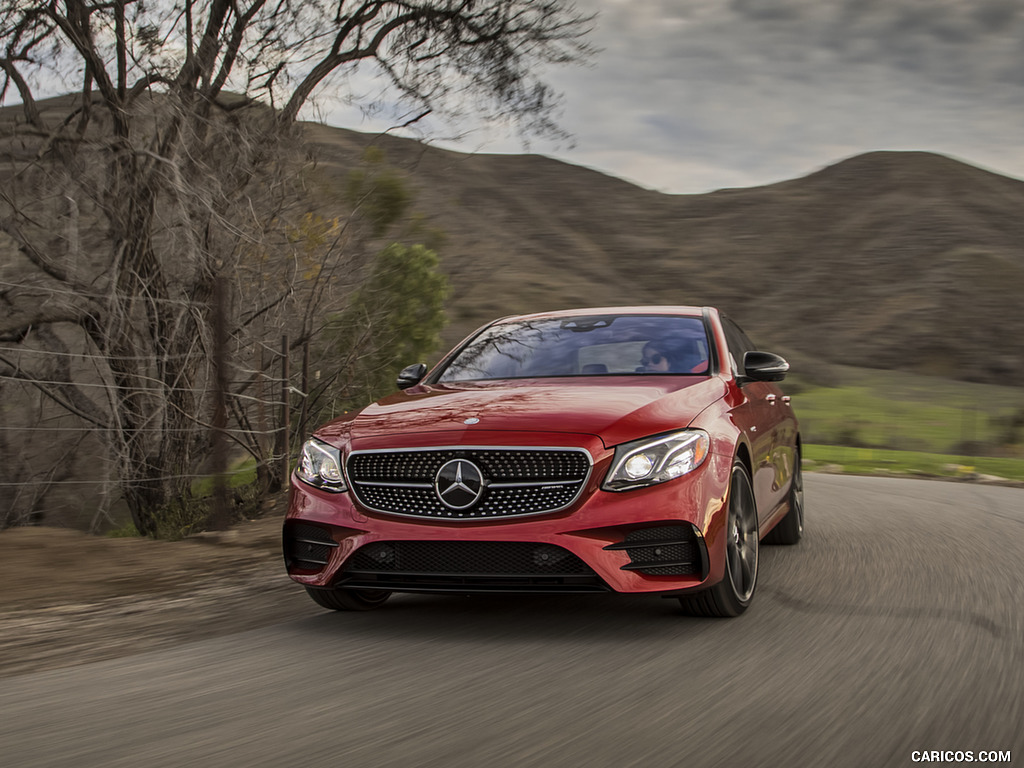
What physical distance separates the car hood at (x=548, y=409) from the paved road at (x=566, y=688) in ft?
3.04

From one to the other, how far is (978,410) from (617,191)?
198ft

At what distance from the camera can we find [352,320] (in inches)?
627

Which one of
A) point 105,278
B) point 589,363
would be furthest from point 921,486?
point 105,278

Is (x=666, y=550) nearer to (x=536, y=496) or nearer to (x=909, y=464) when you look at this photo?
(x=536, y=496)

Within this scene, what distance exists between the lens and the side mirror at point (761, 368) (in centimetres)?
650

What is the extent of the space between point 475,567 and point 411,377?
7.50 ft

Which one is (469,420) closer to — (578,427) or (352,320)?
(578,427)

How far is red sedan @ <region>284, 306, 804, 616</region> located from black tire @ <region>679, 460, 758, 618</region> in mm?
11

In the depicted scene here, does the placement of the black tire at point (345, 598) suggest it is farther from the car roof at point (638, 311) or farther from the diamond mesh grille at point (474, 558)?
the car roof at point (638, 311)

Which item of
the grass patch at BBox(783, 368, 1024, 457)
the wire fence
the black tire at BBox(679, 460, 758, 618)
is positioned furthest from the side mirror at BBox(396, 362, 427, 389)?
the grass patch at BBox(783, 368, 1024, 457)

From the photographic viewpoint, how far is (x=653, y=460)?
4.91 metres

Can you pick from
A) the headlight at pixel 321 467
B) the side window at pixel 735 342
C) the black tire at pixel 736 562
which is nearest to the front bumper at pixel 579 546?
the black tire at pixel 736 562

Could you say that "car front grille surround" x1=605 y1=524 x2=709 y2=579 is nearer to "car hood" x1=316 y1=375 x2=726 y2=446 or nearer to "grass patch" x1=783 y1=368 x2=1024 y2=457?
"car hood" x1=316 y1=375 x2=726 y2=446

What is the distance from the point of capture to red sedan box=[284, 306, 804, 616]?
4.82m
